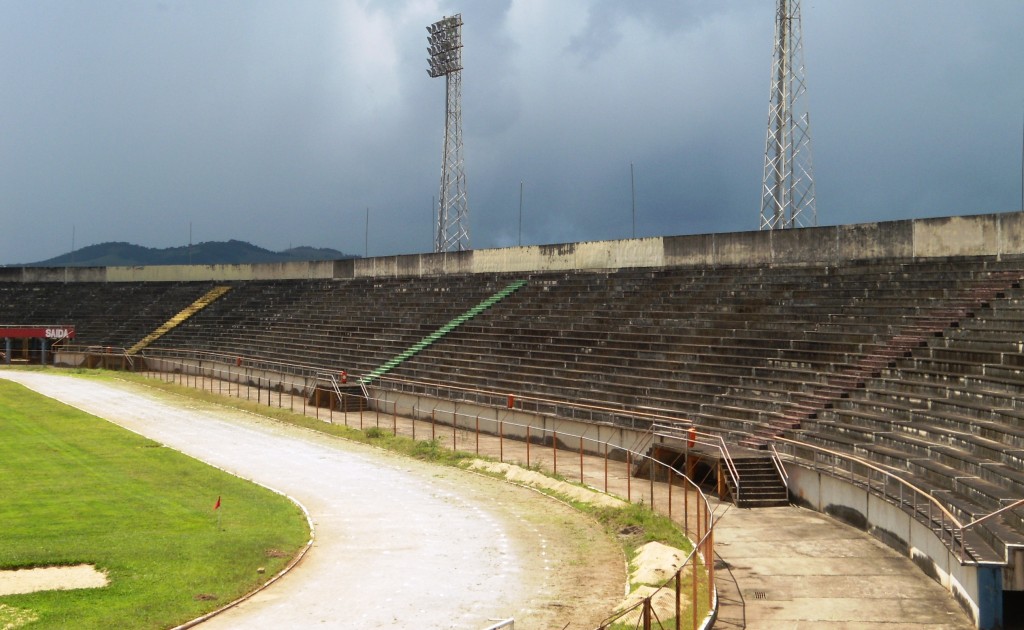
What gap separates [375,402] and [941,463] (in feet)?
83.5

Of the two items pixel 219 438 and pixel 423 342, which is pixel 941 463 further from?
pixel 423 342

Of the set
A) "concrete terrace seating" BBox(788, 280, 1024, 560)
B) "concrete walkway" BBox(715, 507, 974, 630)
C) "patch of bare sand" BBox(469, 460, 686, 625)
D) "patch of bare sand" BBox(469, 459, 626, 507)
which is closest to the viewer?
"concrete walkway" BBox(715, 507, 974, 630)

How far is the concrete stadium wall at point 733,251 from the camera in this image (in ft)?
102

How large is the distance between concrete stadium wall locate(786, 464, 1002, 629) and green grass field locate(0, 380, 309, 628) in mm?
11067

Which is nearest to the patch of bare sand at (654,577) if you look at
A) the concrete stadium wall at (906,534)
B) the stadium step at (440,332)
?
the concrete stadium wall at (906,534)

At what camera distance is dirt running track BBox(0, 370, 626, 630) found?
1554cm

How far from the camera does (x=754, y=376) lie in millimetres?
28734

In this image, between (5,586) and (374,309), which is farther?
(374,309)

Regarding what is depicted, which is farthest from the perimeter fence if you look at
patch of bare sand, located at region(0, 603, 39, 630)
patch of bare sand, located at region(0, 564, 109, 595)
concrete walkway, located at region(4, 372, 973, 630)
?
patch of bare sand, located at region(0, 564, 109, 595)

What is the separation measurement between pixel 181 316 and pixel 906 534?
5318cm

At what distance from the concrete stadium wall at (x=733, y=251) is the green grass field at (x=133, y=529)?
2146 cm

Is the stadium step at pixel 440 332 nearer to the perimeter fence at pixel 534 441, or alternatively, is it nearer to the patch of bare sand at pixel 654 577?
the perimeter fence at pixel 534 441

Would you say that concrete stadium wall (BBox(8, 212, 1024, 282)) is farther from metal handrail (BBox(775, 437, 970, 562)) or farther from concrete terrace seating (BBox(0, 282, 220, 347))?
metal handrail (BBox(775, 437, 970, 562))

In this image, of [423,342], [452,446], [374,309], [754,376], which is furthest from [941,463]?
[374,309]
